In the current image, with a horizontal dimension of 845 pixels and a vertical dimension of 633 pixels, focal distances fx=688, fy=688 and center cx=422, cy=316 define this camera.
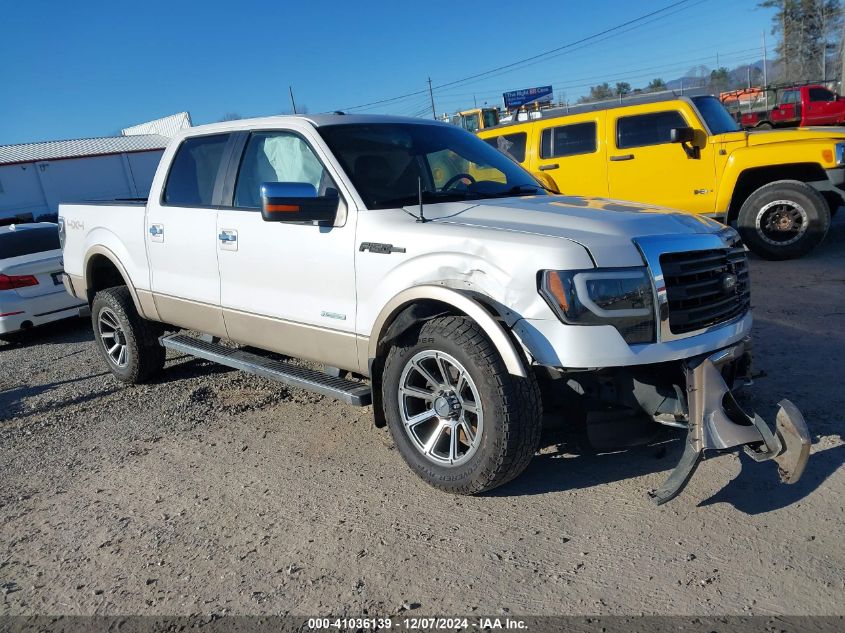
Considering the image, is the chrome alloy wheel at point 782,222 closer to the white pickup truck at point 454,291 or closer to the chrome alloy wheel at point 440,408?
the white pickup truck at point 454,291

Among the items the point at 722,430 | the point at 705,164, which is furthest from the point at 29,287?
the point at 705,164

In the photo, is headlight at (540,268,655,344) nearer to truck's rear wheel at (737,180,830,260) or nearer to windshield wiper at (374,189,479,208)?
windshield wiper at (374,189,479,208)

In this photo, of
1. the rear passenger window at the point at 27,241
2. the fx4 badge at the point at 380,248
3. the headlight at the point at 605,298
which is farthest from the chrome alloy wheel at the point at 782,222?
the rear passenger window at the point at 27,241

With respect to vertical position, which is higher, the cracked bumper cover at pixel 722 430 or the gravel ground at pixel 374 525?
the cracked bumper cover at pixel 722 430

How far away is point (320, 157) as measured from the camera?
415cm

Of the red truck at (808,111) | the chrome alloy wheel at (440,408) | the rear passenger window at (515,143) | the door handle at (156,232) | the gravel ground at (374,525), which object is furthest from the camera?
the red truck at (808,111)

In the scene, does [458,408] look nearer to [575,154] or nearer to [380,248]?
[380,248]

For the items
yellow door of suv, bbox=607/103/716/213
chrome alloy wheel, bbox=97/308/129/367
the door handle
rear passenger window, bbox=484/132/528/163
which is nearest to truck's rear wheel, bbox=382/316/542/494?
the door handle

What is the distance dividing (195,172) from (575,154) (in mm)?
6277

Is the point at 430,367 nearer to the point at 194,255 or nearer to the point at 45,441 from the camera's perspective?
the point at 194,255

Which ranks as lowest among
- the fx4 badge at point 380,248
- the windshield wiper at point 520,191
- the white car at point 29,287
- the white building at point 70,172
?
the white car at point 29,287

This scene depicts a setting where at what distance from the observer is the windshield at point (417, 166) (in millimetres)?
4098

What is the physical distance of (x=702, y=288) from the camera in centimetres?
334

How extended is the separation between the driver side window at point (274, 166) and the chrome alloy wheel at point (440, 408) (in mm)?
1296
